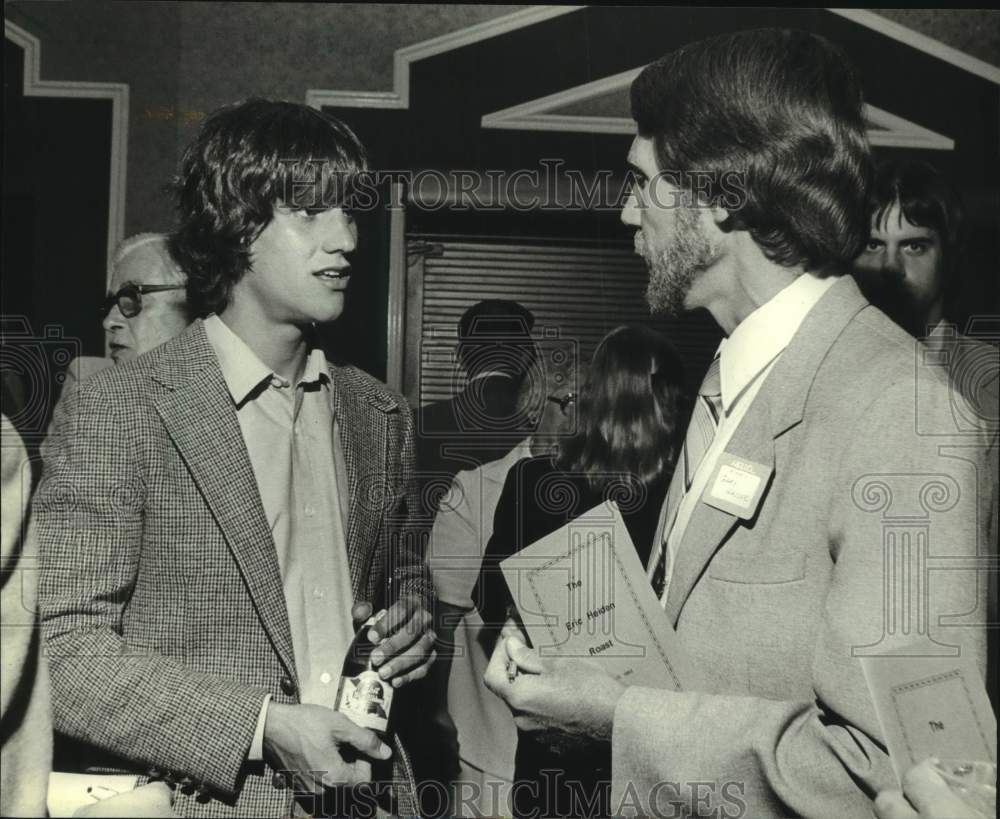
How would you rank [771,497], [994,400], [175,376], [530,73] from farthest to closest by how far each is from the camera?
[530,73], [994,400], [175,376], [771,497]

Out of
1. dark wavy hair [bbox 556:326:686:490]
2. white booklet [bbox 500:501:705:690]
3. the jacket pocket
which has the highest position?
dark wavy hair [bbox 556:326:686:490]

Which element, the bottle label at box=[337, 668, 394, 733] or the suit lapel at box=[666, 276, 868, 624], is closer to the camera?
the suit lapel at box=[666, 276, 868, 624]

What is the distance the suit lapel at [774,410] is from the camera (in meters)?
1.74

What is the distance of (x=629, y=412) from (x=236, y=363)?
0.76 meters

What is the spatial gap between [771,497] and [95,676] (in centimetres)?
114

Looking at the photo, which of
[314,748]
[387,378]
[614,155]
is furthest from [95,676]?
[614,155]

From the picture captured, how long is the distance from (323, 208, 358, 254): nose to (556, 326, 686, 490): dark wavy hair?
0.55 meters

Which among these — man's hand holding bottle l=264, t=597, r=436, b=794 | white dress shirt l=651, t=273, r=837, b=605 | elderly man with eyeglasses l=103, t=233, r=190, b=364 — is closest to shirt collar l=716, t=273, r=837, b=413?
white dress shirt l=651, t=273, r=837, b=605

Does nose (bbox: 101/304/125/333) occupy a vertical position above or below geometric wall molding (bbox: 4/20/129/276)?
below

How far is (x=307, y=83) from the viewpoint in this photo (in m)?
2.21

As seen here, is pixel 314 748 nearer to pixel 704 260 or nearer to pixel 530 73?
pixel 704 260

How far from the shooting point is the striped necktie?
191 cm

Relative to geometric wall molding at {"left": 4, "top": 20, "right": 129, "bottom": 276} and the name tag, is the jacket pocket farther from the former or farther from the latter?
geometric wall molding at {"left": 4, "top": 20, "right": 129, "bottom": 276}

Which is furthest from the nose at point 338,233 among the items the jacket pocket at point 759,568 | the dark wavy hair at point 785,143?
the jacket pocket at point 759,568
